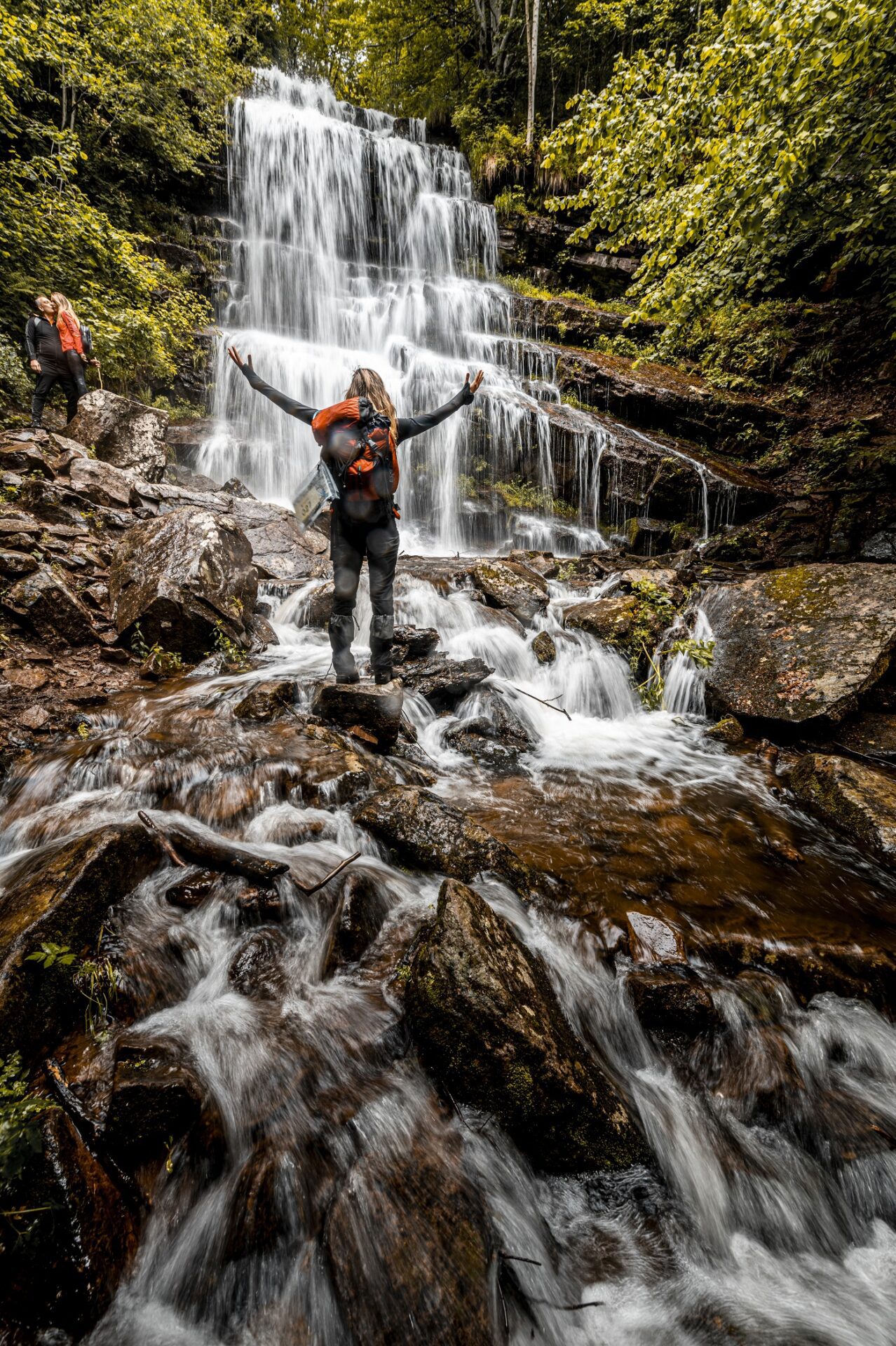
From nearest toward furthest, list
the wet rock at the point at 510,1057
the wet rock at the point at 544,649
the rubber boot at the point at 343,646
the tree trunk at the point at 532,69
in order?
the wet rock at the point at 510,1057
the rubber boot at the point at 343,646
the wet rock at the point at 544,649
the tree trunk at the point at 532,69

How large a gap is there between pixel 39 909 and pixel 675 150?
10891 millimetres

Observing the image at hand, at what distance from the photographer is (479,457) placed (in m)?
13.0

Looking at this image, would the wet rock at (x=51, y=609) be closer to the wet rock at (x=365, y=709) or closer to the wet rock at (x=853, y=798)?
the wet rock at (x=365, y=709)

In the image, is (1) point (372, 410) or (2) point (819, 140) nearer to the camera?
(1) point (372, 410)

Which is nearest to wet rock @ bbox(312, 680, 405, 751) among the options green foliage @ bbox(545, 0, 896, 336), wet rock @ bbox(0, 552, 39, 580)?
wet rock @ bbox(0, 552, 39, 580)

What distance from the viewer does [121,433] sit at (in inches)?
351

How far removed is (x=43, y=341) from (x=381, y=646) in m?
8.07

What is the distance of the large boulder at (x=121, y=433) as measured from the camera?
28.3 feet

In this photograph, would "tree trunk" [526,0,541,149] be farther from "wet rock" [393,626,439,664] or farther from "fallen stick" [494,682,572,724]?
"fallen stick" [494,682,572,724]

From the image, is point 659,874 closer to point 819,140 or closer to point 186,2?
point 819,140

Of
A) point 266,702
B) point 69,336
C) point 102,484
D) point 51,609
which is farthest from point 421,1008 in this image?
point 69,336

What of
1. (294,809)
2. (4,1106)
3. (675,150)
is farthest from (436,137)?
(4,1106)

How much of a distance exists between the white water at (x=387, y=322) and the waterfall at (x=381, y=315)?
0.05 m

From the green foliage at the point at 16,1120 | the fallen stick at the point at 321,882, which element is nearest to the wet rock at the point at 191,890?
the fallen stick at the point at 321,882
